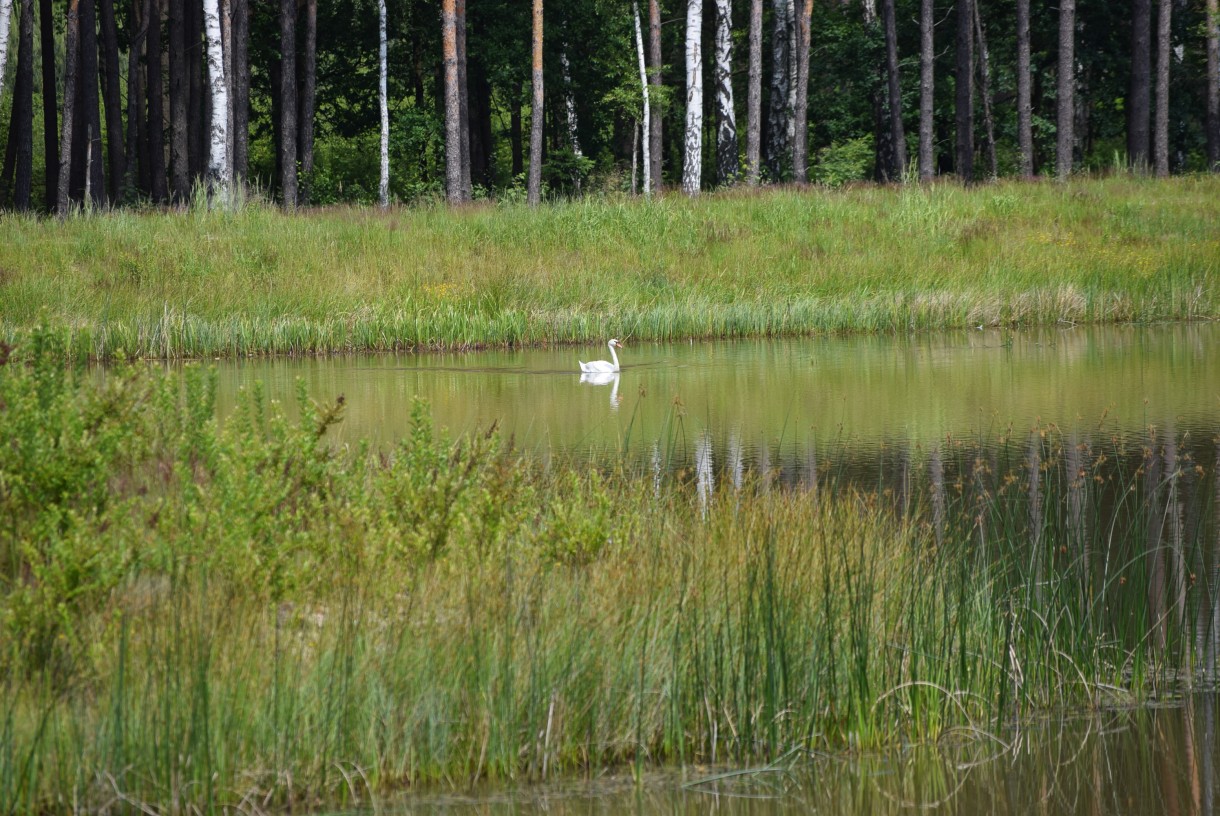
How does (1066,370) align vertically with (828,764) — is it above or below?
above

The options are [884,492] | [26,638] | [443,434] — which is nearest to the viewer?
[26,638]

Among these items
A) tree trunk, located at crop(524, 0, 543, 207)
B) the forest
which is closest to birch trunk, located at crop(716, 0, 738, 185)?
the forest

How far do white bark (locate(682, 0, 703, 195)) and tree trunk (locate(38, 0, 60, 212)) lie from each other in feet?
50.6

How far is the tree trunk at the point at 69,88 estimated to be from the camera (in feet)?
96.7

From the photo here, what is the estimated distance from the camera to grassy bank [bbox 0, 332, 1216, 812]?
144 inches

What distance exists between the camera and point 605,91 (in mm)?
40469

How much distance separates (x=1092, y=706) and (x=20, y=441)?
12.1ft

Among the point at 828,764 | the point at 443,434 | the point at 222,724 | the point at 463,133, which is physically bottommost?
the point at 828,764

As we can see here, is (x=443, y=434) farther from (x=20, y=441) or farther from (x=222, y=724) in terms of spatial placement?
(x=222, y=724)

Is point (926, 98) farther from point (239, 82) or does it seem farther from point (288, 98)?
point (239, 82)

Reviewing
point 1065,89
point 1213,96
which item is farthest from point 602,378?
point 1213,96

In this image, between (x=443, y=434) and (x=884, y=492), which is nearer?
(x=443, y=434)

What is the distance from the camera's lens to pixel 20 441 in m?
4.62

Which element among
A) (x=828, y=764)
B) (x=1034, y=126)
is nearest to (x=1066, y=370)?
(x=828, y=764)
